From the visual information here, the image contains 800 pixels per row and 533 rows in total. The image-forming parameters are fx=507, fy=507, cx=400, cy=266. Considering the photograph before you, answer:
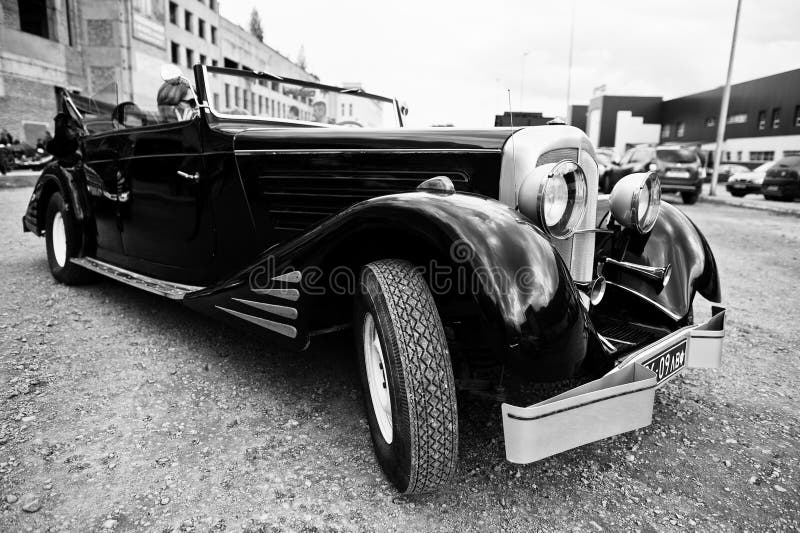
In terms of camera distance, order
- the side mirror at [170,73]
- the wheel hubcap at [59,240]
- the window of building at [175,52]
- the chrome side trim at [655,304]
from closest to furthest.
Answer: the chrome side trim at [655,304]
the side mirror at [170,73]
the wheel hubcap at [59,240]
the window of building at [175,52]

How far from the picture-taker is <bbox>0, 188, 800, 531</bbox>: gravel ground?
1.65m

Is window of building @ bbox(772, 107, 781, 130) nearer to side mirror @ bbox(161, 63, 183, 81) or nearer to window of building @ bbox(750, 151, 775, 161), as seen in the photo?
window of building @ bbox(750, 151, 775, 161)

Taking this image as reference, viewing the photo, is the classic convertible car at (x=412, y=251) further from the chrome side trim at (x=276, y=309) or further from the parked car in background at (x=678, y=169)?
the parked car in background at (x=678, y=169)

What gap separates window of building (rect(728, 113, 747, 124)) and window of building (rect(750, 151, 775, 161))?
2408 mm

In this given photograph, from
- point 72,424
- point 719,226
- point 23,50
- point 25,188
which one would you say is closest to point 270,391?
point 72,424

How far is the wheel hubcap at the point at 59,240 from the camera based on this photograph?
14.4 feet

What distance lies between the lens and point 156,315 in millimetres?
3629

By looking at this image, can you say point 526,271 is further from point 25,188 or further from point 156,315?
point 25,188

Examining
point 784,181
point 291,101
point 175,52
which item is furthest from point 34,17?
point 784,181

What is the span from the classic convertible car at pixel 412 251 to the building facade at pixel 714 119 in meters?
22.8

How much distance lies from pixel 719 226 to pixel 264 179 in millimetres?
9272

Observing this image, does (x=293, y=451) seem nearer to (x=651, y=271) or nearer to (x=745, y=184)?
(x=651, y=271)

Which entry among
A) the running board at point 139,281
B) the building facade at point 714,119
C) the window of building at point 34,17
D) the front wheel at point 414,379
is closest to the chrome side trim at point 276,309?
the front wheel at point 414,379

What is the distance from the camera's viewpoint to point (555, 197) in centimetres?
198
